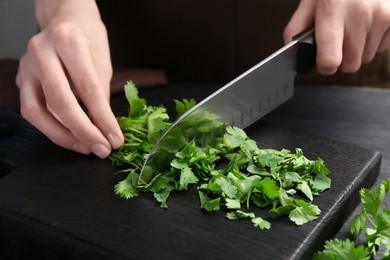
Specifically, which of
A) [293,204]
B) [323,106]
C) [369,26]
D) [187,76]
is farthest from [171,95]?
[293,204]

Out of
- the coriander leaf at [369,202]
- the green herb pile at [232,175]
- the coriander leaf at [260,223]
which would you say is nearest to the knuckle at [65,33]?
the green herb pile at [232,175]

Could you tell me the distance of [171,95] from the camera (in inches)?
72.6

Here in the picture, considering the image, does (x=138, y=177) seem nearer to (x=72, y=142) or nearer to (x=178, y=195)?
(x=178, y=195)

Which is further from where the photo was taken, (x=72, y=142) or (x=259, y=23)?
(x=259, y=23)

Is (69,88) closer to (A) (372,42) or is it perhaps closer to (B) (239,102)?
(B) (239,102)

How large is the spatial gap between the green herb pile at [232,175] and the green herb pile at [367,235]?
0.30 ft

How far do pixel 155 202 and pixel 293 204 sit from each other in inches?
10.8

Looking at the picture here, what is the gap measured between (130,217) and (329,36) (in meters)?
0.71

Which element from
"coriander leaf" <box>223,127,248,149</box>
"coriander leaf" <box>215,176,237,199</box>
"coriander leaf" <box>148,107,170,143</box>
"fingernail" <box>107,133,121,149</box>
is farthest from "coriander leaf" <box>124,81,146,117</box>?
"coriander leaf" <box>215,176,237,199</box>

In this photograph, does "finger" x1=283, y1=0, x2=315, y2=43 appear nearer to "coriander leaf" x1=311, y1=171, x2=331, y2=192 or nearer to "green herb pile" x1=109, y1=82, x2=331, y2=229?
"green herb pile" x1=109, y1=82, x2=331, y2=229

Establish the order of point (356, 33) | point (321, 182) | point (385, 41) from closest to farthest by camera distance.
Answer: point (321, 182)
point (356, 33)
point (385, 41)

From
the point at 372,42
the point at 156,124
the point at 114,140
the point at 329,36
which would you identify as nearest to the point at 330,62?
the point at 329,36

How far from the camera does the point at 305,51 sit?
1483 millimetres

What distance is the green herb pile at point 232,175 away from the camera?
3.72 ft
